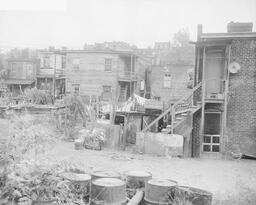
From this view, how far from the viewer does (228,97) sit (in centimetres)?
1806

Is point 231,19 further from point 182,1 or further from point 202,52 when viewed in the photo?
point 182,1

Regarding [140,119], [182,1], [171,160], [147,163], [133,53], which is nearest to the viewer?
[182,1]

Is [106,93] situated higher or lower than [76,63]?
lower

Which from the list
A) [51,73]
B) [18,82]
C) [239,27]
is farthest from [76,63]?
[239,27]

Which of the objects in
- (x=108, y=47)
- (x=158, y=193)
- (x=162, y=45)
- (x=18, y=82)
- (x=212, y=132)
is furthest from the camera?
(x=162, y=45)

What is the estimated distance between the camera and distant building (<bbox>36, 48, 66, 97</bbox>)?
45.8 meters

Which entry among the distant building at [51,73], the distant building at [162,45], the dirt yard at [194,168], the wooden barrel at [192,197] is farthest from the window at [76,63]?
the wooden barrel at [192,197]

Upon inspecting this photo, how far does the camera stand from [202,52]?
19.0 meters

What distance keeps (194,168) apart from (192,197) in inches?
263

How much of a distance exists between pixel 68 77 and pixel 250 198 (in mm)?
34629

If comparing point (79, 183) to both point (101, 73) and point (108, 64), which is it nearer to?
point (101, 73)

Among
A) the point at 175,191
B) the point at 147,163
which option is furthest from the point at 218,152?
Answer: the point at 175,191

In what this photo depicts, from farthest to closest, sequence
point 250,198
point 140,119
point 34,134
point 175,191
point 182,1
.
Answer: point 140,119, point 182,1, point 250,198, point 175,191, point 34,134

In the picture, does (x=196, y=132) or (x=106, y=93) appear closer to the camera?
(x=196, y=132)
